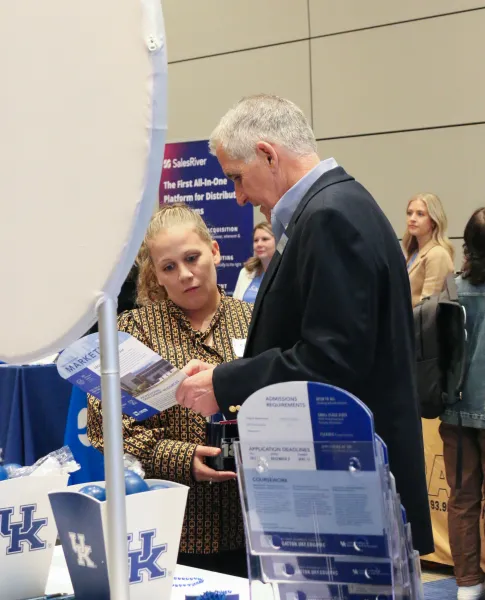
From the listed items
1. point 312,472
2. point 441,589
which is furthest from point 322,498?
point 441,589

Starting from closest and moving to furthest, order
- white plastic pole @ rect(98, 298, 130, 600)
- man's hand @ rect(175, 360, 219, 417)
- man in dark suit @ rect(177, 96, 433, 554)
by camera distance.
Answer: white plastic pole @ rect(98, 298, 130, 600)
man in dark suit @ rect(177, 96, 433, 554)
man's hand @ rect(175, 360, 219, 417)

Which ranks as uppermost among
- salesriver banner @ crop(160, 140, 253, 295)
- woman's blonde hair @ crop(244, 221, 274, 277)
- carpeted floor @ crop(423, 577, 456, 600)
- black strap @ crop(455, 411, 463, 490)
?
salesriver banner @ crop(160, 140, 253, 295)

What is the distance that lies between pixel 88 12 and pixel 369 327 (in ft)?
3.06

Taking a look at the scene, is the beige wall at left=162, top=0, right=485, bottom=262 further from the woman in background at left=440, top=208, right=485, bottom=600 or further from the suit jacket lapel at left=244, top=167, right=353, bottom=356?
the suit jacket lapel at left=244, top=167, right=353, bottom=356

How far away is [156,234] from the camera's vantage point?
2195mm

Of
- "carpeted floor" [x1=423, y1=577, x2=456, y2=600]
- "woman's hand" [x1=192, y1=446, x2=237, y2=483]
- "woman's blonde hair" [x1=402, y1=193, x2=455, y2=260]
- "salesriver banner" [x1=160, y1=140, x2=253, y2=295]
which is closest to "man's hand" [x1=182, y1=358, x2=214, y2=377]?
"woman's hand" [x1=192, y1=446, x2=237, y2=483]

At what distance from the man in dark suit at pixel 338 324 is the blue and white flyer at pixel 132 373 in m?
0.06

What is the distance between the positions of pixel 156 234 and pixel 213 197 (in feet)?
19.9

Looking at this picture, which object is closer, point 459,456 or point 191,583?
point 191,583

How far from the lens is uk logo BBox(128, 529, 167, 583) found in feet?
4.16

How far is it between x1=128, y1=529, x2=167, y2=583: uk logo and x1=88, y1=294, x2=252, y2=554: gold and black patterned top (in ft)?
2.25

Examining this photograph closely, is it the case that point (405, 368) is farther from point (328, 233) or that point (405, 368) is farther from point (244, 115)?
point (244, 115)

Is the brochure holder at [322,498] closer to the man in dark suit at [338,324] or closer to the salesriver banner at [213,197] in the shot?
the man in dark suit at [338,324]

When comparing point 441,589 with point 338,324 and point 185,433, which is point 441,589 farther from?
point 338,324
